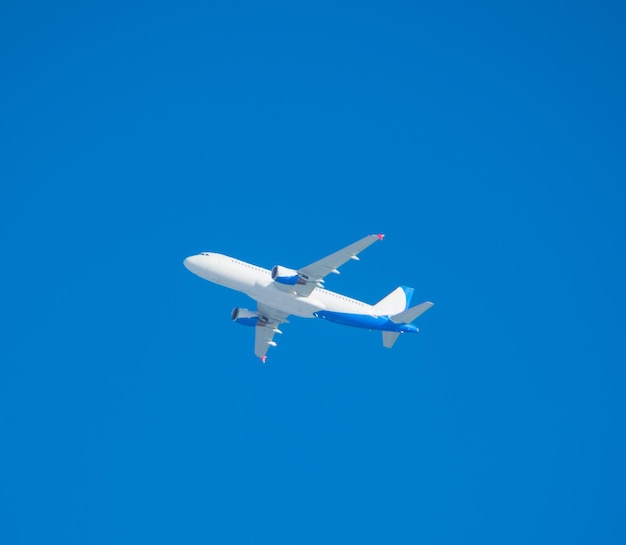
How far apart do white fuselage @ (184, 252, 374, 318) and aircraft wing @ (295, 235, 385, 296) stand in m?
1.00

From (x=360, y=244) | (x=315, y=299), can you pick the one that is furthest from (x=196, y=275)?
(x=360, y=244)

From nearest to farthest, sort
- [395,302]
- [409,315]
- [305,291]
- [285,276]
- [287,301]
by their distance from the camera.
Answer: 1. [285,276]
2. [305,291]
3. [287,301]
4. [409,315]
5. [395,302]

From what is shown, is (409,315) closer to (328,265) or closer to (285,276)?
→ (328,265)

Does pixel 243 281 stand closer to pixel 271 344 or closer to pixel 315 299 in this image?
pixel 315 299

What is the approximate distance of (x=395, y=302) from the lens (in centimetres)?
6975

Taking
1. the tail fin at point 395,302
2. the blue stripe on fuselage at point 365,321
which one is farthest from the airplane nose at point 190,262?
the tail fin at point 395,302

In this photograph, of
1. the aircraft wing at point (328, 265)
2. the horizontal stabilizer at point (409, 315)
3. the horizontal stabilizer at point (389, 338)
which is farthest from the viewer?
the horizontal stabilizer at point (389, 338)

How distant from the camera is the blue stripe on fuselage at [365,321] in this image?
209 ft

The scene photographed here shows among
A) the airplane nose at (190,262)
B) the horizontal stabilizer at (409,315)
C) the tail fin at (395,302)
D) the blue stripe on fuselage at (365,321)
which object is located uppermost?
the tail fin at (395,302)

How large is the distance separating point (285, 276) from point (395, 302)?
1282cm

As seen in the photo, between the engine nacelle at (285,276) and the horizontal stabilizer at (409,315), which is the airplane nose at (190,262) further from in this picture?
the horizontal stabilizer at (409,315)

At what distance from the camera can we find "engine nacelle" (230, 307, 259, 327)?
7112cm

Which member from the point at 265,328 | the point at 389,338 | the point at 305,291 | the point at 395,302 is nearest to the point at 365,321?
the point at 389,338

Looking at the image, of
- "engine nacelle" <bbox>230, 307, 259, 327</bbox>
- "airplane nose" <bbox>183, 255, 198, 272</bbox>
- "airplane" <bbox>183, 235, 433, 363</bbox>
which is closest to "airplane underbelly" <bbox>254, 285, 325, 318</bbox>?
"airplane" <bbox>183, 235, 433, 363</bbox>
